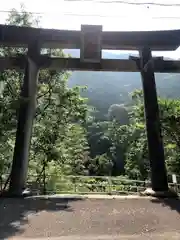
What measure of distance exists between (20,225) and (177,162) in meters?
10.8

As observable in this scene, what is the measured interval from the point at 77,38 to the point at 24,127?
3.03m

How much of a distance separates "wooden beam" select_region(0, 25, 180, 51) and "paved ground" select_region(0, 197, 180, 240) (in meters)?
4.53

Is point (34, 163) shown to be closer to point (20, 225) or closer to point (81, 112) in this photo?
point (81, 112)

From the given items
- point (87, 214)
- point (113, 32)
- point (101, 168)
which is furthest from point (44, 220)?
point (101, 168)

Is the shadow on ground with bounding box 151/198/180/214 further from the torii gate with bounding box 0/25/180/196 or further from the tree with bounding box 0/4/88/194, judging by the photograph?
the tree with bounding box 0/4/88/194

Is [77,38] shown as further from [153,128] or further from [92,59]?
[153,128]

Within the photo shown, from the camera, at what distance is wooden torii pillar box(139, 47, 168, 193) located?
7.55 meters

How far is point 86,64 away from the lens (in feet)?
28.5

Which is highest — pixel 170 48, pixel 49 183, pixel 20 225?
pixel 170 48

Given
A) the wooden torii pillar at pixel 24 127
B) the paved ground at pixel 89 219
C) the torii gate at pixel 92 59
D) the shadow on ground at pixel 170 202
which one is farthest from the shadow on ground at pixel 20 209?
the shadow on ground at pixel 170 202

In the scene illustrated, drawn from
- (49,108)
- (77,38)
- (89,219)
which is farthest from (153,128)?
(49,108)

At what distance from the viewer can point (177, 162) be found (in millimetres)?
14234

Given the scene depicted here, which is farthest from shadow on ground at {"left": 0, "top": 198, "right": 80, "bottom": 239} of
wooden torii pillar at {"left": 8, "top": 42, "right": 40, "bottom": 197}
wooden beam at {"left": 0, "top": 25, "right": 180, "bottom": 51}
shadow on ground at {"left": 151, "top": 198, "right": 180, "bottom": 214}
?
wooden beam at {"left": 0, "top": 25, "right": 180, "bottom": 51}

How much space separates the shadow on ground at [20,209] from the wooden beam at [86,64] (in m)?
3.87
